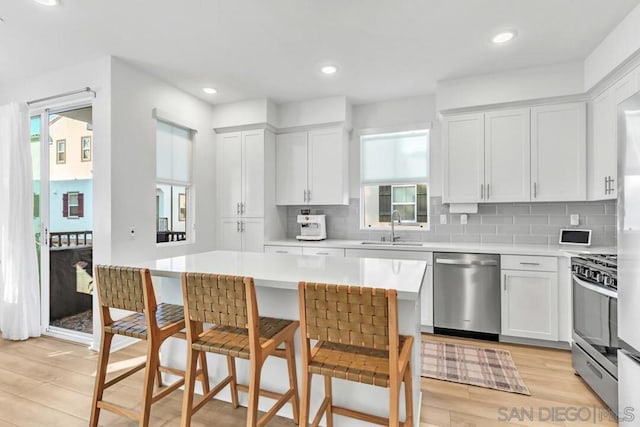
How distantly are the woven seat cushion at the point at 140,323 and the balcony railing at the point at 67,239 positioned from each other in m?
1.91

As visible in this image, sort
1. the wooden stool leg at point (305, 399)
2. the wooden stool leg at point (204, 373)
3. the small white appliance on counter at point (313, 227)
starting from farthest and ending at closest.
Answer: the small white appliance on counter at point (313, 227) < the wooden stool leg at point (204, 373) < the wooden stool leg at point (305, 399)

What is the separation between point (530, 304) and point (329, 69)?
9.86 ft

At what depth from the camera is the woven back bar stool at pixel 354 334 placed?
130 cm

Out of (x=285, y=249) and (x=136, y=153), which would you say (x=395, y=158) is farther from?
(x=136, y=153)

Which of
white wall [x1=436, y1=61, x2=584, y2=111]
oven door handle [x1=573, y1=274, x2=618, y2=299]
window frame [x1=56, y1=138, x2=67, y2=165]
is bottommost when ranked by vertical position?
oven door handle [x1=573, y1=274, x2=618, y2=299]

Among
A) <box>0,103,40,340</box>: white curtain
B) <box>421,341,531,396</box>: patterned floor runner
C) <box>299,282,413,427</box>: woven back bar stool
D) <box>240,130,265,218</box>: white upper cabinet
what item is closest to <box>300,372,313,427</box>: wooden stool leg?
<box>299,282,413,427</box>: woven back bar stool

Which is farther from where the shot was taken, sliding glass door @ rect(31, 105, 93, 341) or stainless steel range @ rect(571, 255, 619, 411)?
sliding glass door @ rect(31, 105, 93, 341)

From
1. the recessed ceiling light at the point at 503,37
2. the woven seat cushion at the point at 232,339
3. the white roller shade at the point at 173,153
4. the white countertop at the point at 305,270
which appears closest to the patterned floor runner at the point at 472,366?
the white countertop at the point at 305,270

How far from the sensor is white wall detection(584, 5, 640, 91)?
2.32 metres

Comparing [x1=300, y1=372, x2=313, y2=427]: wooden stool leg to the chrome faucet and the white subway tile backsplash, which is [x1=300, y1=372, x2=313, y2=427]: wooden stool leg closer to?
the chrome faucet

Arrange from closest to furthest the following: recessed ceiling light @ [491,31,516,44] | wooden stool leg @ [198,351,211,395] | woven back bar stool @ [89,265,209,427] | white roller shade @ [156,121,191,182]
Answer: woven back bar stool @ [89,265,209,427] → wooden stool leg @ [198,351,211,395] → recessed ceiling light @ [491,31,516,44] → white roller shade @ [156,121,191,182]

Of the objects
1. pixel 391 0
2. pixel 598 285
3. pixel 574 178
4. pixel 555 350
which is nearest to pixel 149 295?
pixel 391 0

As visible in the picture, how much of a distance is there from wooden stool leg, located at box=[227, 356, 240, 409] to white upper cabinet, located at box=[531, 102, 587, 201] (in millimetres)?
3209

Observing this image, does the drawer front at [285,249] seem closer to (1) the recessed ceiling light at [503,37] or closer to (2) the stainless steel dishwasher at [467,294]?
(2) the stainless steel dishwasher at [467,294]
